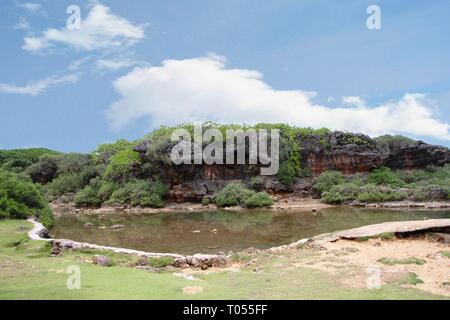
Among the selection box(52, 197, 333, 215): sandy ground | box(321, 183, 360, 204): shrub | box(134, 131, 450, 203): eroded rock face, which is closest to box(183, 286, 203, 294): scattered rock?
box(52, 197, 333, 215): sandy ground

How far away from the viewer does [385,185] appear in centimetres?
3794

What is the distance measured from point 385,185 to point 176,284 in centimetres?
3358

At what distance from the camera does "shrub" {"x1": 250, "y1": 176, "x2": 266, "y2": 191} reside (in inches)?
1537

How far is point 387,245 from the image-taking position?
40.1 feet

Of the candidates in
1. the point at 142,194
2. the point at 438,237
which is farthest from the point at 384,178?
the point at 438,237

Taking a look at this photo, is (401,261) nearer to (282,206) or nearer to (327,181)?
(282,206)

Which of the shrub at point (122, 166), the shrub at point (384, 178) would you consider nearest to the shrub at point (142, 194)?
the shrub at point (122, 166)

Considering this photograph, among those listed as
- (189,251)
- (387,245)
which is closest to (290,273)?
(387,245)

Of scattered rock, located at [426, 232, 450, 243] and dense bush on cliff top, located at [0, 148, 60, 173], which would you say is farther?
dense bush on cliff top, located at [0, 148, 60, 173]

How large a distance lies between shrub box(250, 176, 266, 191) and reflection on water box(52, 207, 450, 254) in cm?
1046

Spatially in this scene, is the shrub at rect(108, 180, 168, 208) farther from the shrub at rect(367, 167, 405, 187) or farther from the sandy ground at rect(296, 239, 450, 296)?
the sandy ground at rect(296, 239, 450, 296)
